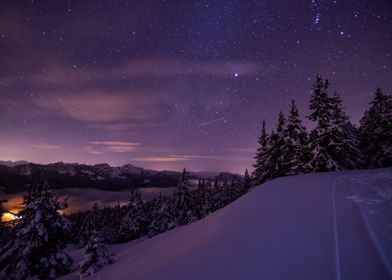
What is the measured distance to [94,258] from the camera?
18.3 meters

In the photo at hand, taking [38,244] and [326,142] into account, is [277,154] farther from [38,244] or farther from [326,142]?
[38,244]

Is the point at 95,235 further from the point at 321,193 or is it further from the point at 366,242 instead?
the point at 366,242

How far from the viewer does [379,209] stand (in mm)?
5402

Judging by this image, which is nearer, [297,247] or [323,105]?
[297,247]

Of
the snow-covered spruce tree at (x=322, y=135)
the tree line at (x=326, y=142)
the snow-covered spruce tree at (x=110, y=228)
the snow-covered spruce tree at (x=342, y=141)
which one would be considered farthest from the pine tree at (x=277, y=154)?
the snow-covered spruce tree at (x=110, y=228)

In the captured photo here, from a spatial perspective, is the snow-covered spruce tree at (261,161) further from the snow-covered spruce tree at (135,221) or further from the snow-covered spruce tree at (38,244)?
the snow-covered spruce tree at (135,221)

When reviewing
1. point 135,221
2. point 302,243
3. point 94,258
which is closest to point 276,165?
point 94,258

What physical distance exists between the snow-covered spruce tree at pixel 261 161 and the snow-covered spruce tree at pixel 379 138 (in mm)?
9909

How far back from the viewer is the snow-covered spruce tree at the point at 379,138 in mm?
21734

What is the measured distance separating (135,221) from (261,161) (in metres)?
31.7

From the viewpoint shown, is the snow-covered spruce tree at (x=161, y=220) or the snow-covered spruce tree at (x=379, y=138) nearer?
the snow-covered spruce tree at (x=379, y=138)

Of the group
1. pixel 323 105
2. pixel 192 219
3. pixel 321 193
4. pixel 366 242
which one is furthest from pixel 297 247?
pixel 192 219

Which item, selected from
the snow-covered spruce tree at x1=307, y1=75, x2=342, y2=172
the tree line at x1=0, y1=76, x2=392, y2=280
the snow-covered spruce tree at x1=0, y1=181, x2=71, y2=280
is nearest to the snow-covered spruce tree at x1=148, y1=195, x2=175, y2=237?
the tree line at x1=0, y1=76, x2=392, y2=280

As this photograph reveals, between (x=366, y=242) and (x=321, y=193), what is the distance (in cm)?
401
